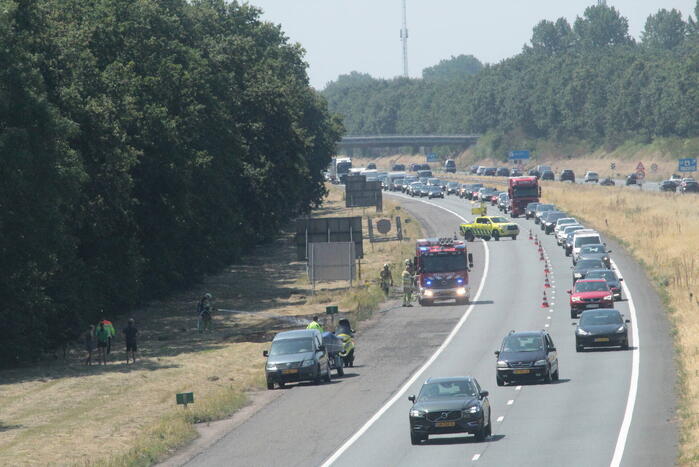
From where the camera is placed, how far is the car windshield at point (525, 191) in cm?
11288

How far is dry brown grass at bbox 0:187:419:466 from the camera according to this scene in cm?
3397

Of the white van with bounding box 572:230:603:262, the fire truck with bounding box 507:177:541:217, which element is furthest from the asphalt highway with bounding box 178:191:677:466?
the fire truck with bounding box 507:177:541:217

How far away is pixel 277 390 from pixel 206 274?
47.6 m

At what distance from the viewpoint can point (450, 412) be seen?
99.1ft

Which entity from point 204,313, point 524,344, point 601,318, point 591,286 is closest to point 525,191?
point 591,286

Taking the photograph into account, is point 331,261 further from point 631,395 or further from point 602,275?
point 631,395

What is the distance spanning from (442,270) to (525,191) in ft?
161

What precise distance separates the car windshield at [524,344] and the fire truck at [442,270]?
22790 mm

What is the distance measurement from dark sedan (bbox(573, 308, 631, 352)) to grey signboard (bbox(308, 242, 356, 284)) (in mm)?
24170

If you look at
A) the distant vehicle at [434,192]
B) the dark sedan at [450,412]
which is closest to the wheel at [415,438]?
the dark sedan at [450,412]

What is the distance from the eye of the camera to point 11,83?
168 feet

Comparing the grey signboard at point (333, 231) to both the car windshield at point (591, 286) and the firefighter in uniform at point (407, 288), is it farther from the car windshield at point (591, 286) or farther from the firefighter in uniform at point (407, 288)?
the car windshield at point (591, 286)

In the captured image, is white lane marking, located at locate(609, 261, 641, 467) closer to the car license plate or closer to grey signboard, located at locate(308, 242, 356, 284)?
the car license plate

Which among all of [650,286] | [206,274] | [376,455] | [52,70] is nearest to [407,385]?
[376,455]
